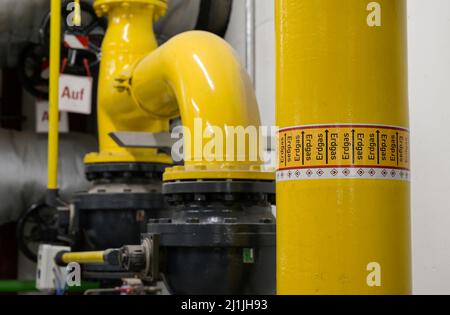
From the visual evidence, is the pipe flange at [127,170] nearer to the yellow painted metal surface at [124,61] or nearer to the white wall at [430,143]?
the yellow painted metal surface at [124,61]

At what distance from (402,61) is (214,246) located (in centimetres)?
52

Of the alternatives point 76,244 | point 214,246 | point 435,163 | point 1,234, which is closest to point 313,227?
point 214,246

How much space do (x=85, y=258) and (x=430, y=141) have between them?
765mm

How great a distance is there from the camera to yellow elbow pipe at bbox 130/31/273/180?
158 centimetres

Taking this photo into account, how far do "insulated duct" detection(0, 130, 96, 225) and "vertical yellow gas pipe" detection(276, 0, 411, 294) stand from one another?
5.97 ft

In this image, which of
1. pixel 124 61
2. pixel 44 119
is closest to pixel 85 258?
pixel 124 61

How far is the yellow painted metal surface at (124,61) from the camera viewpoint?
224 cm

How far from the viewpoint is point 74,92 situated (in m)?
2.64

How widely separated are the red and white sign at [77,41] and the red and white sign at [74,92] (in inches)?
5.0

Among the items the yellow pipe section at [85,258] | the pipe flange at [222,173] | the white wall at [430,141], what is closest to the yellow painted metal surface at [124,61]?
the yellow pipe section at [85,258]

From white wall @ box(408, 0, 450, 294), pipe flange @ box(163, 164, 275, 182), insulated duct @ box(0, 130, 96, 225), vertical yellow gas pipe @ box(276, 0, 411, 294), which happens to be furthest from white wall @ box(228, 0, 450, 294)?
insulated duct @ box(0, 130, 96, 225)

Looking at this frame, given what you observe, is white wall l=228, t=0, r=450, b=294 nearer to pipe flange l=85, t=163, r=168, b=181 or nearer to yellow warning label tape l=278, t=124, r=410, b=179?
yellow warning label tape l=278, t=124, r=410, b=179

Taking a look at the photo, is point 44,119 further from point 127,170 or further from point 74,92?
point 127,170

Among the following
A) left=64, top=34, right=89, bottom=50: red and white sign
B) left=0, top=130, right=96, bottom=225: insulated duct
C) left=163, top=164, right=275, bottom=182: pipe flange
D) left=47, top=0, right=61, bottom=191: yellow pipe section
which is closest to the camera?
left=163, top=164, right=275, bottom=182: pipe flange
